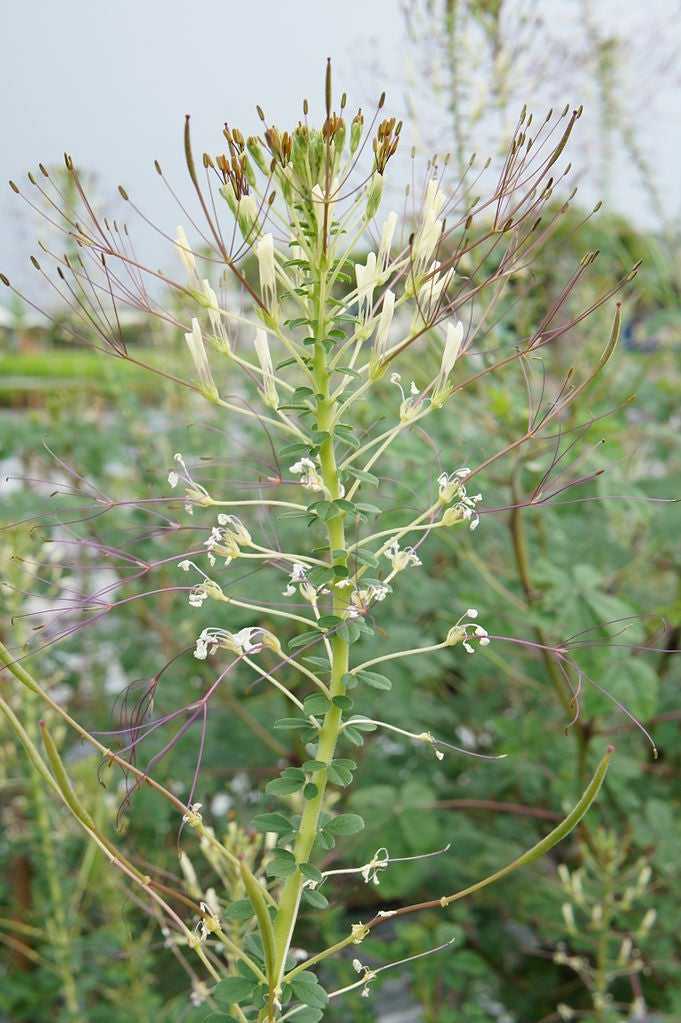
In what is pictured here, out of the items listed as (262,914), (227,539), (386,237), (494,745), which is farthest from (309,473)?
(494,745)

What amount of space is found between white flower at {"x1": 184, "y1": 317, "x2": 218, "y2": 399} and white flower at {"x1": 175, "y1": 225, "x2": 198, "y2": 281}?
0.18 feet

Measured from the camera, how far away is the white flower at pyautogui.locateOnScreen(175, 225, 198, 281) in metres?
0.69

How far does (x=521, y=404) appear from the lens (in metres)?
1.63

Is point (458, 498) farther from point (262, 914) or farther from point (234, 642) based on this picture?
point (262, 914)

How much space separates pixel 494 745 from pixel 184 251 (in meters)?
1.76

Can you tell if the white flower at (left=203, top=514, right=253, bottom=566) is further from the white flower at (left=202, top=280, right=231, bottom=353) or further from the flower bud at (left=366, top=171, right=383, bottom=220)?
the flower bud at (left=366, top=171, right=383, bottom=220)

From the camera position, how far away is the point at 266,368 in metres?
0.72

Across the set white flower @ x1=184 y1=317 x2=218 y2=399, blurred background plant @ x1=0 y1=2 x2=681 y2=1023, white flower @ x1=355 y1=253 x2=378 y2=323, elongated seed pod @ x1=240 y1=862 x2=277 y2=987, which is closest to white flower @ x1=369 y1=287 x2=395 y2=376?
white flower @ x1=355 y1=253 x2=378 y2=323

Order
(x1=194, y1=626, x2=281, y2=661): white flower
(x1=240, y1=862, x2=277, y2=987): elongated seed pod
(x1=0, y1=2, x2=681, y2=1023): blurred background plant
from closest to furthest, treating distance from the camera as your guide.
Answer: (x1=240, y1=862, x2=277, y2=987): elongated seed pod, (x1=194, y1=626, x2=281, y2=661): white flower, (x1=0, y1=2, x2=681, y2=1023): blurred background plant

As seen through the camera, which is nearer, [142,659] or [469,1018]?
[469,1018]

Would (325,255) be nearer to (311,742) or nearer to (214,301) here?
(214,301)

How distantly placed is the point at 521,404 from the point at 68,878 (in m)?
1.17

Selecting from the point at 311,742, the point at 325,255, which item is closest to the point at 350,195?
the point at 325,255

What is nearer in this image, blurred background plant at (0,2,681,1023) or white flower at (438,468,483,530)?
white flower at (438,468,483,530)
